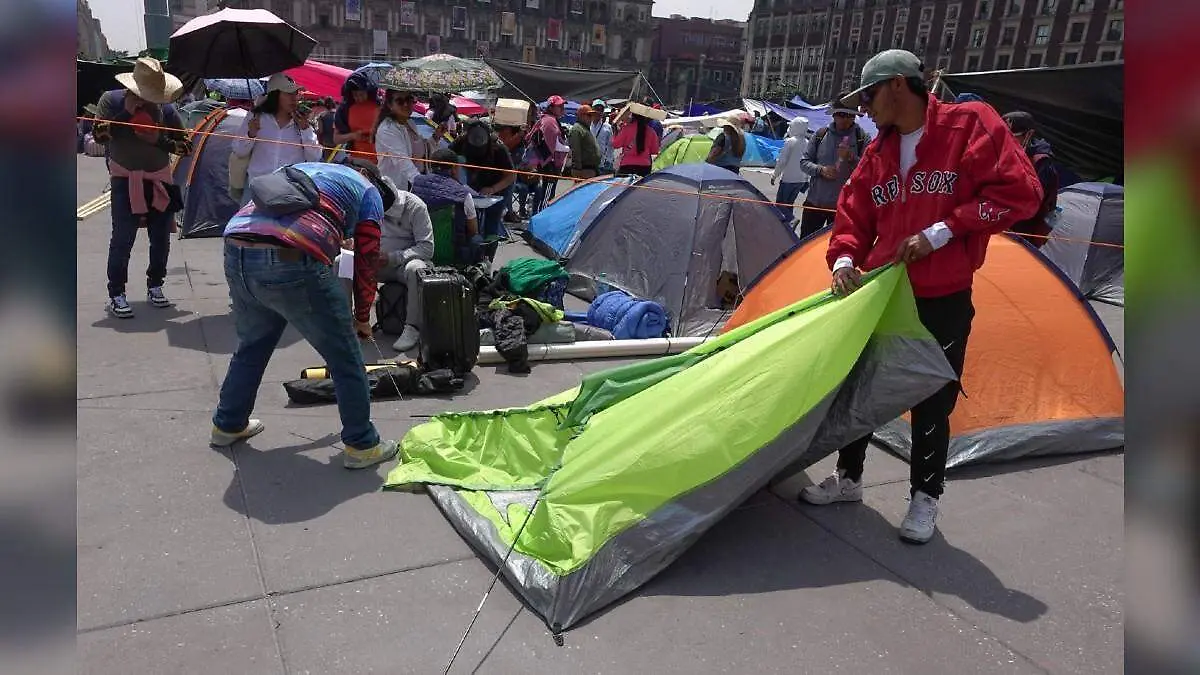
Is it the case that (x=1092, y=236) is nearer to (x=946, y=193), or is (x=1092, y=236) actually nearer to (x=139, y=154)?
(x=946, y=193)

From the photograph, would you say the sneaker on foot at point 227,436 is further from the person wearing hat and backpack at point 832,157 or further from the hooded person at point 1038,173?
the hooded person at point 1038,173

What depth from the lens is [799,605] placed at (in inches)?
114

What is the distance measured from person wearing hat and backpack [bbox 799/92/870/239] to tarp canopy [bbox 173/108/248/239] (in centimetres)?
619

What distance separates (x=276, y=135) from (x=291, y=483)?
3.55 m

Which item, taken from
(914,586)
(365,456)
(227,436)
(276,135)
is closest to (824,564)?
(914,586)

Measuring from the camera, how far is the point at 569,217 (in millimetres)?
8703

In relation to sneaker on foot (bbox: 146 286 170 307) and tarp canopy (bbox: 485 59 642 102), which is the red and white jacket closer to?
sneaker on foot (bbox: 146 286 170 307)

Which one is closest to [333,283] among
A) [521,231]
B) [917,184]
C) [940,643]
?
[917,184]

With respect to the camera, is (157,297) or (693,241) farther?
(693,241)

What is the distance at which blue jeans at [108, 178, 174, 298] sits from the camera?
18.2ft

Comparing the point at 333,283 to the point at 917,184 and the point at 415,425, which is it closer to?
the point at 415,425

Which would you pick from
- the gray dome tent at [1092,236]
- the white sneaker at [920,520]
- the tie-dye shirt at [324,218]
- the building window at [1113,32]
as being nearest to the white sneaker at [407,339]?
the tie-dye shirt at [324,218]

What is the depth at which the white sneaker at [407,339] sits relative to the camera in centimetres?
557

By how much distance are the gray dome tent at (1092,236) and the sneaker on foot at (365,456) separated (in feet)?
24.4
